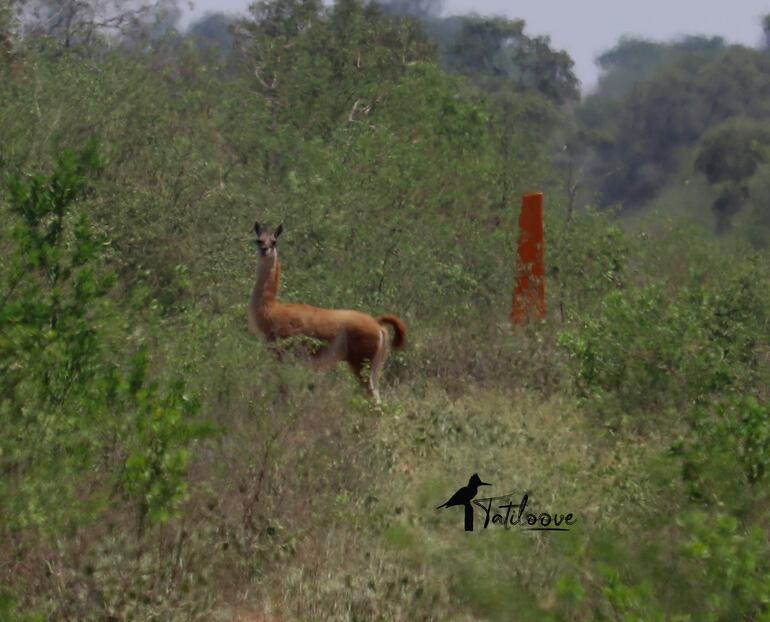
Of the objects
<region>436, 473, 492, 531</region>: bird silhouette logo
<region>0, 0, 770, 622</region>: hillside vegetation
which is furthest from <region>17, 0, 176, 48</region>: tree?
<region>436, 473, 492, 531</region>: bird silhouette logo

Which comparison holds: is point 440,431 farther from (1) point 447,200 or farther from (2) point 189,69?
(2) point 189,69

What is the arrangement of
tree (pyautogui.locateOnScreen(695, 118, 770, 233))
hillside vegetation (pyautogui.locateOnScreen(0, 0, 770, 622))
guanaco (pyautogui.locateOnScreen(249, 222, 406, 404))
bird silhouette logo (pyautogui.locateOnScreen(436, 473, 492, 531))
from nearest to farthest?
hillside vegetation (pyautogui.locateOnScreen(0, 0, 770, 622)) → bird silhouette logo (pyautogui.locateOnScreen(436, 473, 492, 531)) → guanaco (pyautogui.locateOnScreen(249, 222, 406, 404)) → tree (pyautogui.locateOnScreen(695, 118, 770, 233))

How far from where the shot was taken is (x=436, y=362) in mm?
13711

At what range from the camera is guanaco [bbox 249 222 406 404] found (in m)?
12.3

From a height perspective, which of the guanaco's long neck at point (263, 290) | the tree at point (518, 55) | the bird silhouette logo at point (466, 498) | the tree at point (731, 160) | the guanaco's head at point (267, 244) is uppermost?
the tree at point (518, 55)

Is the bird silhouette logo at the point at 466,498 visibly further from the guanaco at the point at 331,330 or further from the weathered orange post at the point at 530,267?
the weathered orange post at the point at 530,267

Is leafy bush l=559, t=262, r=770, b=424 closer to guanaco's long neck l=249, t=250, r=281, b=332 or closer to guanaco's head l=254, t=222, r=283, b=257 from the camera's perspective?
guanaco's long neck l=249, t=250, r=281, b=332

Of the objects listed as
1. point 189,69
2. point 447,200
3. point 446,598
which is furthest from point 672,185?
point 446,598

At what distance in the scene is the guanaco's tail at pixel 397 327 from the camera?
1266 centimetres

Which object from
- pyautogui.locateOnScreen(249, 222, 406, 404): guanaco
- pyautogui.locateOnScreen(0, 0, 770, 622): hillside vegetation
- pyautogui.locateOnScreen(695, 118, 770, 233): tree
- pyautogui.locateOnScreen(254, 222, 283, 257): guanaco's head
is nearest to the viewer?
pyautogui.locateOnScreen(0, 0, 770, 622): hillside vegetation

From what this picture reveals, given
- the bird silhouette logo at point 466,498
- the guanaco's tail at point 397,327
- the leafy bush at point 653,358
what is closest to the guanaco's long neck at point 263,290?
the guanaco's tail at point 397,327

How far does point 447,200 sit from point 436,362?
23.4ft

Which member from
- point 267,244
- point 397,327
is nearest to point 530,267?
point 397,327

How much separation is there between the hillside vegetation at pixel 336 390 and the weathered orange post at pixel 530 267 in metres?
0.41
